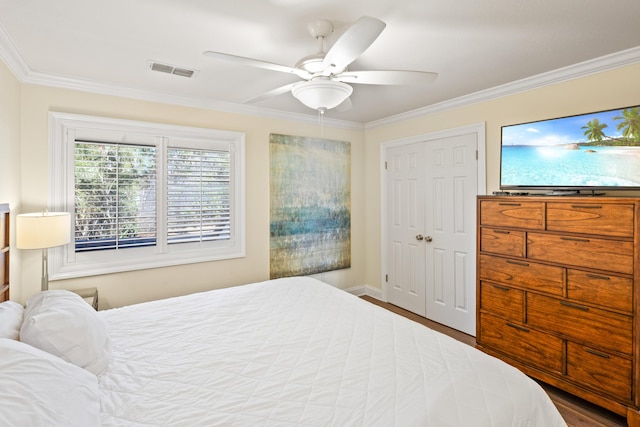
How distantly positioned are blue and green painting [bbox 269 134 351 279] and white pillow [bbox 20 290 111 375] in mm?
2406

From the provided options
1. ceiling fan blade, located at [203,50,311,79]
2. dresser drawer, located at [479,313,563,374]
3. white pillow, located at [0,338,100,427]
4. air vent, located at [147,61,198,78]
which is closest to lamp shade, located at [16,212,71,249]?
air vent, located at [147,61,198,78]

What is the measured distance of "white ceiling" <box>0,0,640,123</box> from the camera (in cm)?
176

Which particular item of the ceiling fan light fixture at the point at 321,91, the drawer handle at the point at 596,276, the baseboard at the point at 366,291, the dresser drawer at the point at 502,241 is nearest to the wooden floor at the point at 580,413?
the drawer handle at the point at 596,276

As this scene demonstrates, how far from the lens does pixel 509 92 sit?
3031mm

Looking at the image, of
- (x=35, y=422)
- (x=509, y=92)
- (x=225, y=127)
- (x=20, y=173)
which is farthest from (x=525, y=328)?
(x=20, y=173)

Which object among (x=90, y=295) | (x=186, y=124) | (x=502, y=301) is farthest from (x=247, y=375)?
(x=186, y=124)

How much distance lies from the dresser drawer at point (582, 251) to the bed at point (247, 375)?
1.18 metres

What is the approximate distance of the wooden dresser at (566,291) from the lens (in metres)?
2.03

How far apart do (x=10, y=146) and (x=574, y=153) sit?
13.9 feet

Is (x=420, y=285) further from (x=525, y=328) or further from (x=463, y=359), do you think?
(x=463, y=359)

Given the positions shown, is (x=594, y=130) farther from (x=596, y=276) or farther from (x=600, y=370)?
(x=600, y=370)

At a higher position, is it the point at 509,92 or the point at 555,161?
the point at 509,92

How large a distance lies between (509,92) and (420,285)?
2.29 meters

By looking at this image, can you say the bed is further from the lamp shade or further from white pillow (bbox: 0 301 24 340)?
the lamp shade
